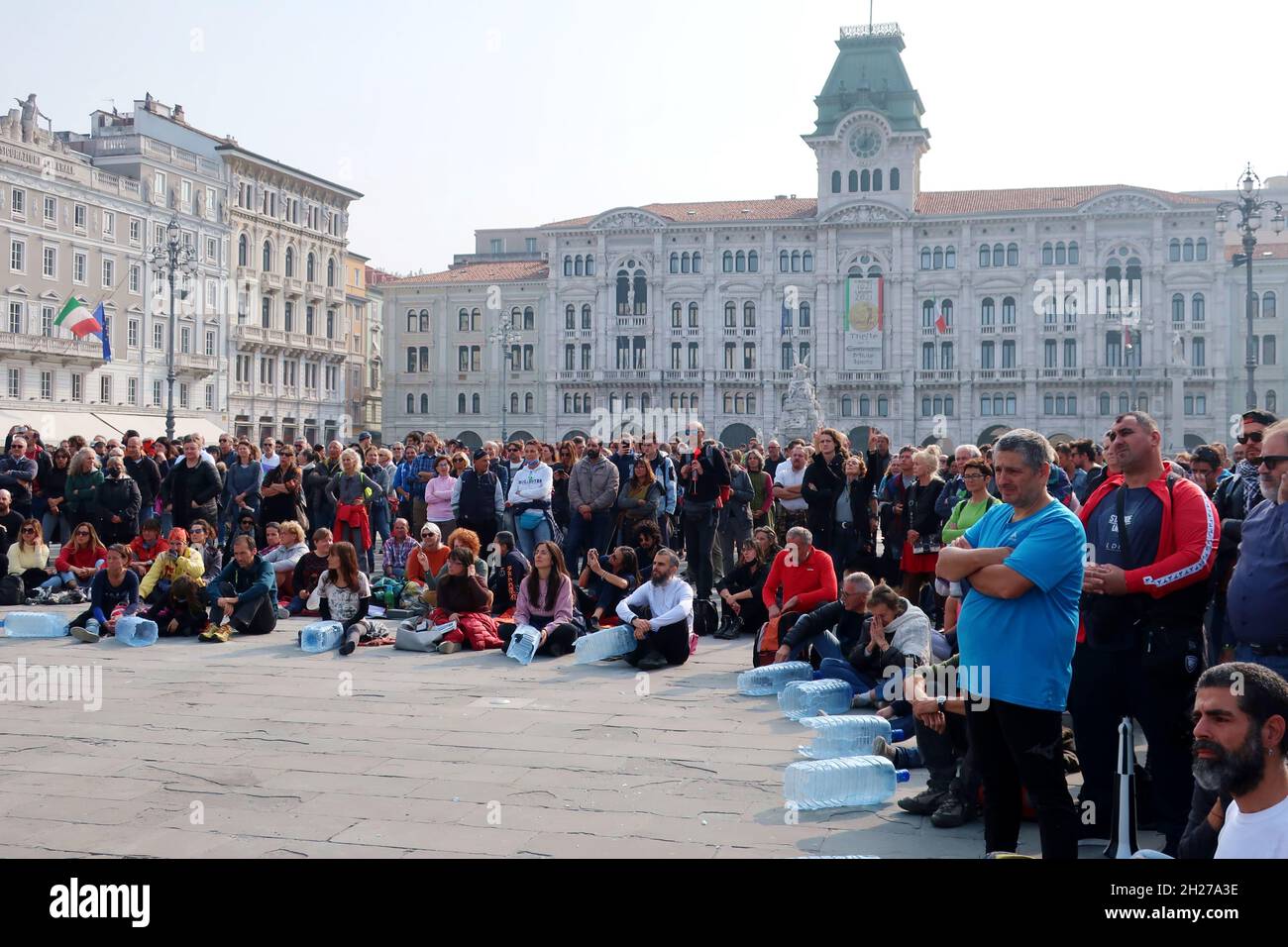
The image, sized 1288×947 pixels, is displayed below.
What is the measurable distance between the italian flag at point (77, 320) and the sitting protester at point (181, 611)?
29779 mm

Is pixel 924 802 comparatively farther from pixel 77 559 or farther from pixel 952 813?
pixel 77 559

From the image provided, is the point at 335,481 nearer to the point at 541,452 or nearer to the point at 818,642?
the point at 541,452

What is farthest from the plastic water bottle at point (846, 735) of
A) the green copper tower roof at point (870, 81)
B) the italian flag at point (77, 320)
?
the green copper tower roof at point (870, 81)

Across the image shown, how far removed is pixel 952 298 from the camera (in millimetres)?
61125

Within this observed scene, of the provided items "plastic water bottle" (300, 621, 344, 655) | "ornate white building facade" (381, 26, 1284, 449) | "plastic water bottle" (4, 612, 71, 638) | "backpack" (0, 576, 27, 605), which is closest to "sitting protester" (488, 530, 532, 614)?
"plastic water bottle" (300, 621, 344, 655)

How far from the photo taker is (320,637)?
10828 mm

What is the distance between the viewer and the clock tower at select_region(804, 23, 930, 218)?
6175 centimetres

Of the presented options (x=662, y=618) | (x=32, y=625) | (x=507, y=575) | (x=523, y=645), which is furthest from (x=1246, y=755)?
(x=32, y=625)

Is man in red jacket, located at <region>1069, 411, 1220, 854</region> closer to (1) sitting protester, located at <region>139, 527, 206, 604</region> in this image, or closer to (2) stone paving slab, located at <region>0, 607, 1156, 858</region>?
(2) stone paving slab, located at <region>0, 607, 1156, 858</region>

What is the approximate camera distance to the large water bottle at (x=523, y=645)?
10219mm

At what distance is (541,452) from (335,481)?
2.58 m

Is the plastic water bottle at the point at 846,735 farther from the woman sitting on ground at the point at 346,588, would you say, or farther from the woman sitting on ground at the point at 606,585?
the woman sitting on ground at the point at 346,588

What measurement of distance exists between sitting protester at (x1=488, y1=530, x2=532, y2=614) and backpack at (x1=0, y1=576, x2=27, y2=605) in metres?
5.55
